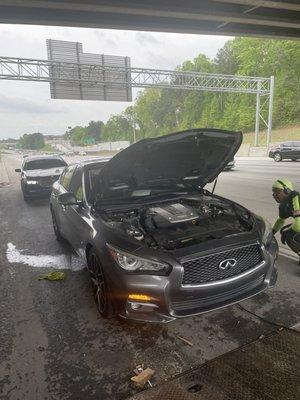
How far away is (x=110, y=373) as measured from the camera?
2779 millimetres

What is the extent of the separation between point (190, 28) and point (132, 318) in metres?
13.9

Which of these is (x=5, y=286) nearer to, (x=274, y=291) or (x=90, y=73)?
(x=274, y=291)

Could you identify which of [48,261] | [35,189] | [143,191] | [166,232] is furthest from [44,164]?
[166,232]

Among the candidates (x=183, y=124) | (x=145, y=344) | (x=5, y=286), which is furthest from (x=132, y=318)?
(x=183, y=124)

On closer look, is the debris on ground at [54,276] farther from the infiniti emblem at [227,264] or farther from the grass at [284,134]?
the grass at [284,134]

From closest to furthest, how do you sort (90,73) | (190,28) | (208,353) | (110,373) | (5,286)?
(110,373) < (208,353) < (5,286) < (190,28) < (90,73)

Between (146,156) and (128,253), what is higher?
(146,156)

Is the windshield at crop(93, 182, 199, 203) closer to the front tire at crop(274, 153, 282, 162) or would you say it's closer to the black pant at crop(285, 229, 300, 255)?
the black pant at crop(285, 229, 300, 255)

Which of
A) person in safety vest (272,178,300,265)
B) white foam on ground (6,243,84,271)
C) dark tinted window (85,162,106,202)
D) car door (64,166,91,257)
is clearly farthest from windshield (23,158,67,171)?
person in safety vest (272,178,300,265)

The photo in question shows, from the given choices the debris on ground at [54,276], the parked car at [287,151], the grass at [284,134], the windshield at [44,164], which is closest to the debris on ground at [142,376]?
the debris on ground at [54,276]

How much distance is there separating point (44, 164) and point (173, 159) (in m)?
9.45

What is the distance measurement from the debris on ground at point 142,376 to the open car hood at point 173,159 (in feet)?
6.51

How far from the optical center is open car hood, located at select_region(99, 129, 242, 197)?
3.66m

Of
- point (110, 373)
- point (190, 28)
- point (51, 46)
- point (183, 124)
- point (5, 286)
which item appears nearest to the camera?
point (110, 373)
